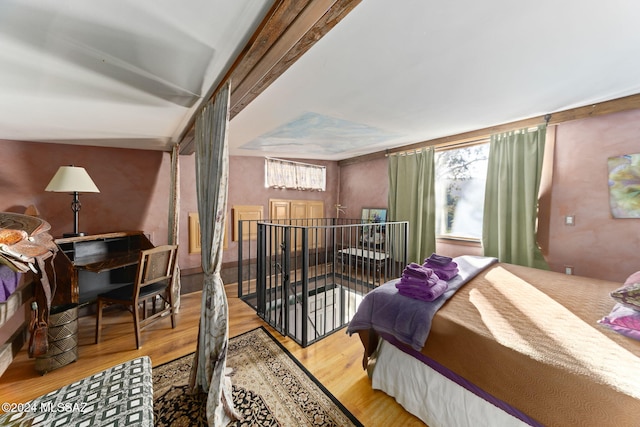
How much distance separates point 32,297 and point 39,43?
1.76 metres

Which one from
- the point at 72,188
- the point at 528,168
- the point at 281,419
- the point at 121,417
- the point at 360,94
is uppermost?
the point at 360,94

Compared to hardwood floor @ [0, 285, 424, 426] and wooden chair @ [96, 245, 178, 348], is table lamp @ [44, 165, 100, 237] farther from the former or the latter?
hardwood floor @ [0, 285, 424, 426]

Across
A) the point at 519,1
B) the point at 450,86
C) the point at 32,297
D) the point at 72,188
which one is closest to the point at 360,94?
the point at 450,86

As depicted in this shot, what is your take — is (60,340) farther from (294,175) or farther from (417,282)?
(294,175)

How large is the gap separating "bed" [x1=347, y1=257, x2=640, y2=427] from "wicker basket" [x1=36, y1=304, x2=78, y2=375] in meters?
2.34

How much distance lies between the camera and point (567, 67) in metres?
1.61

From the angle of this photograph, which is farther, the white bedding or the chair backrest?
the chair backrest

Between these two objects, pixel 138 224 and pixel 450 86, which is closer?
pixel 450 86

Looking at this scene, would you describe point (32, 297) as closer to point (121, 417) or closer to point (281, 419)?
point (121, 417)

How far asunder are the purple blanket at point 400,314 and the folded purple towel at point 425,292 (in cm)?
3

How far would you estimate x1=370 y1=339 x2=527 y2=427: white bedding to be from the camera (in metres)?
1.15

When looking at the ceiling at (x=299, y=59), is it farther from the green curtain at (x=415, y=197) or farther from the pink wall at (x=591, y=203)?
the green curtain at (x=415, y=197)

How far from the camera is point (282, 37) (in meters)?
1.07

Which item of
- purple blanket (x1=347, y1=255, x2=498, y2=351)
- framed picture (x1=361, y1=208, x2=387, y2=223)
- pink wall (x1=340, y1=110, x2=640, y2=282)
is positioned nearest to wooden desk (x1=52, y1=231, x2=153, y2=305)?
purple blanket (x1=347, y1=255, x2=498, y2=351)
